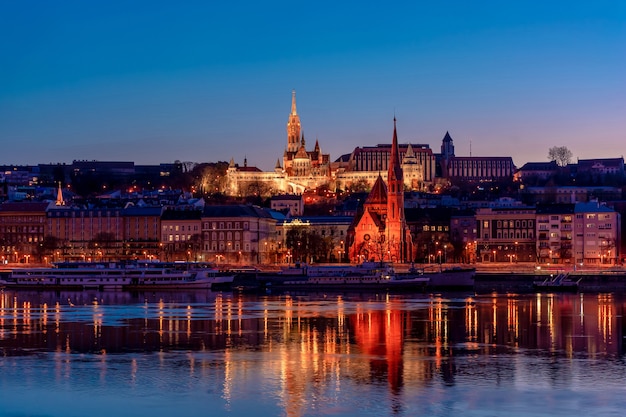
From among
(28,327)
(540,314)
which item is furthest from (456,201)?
(28,327)

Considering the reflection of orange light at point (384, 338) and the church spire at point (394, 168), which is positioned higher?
the church spire at point (394, 168)

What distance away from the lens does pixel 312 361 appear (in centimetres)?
3045

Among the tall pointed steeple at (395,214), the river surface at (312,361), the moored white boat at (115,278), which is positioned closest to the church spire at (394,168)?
the tall pointed steeple at (395,214)

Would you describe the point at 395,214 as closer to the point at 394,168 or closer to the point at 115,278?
the point at 394,168

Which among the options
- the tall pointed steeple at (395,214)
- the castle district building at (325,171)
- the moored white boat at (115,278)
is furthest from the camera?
the castle district building at (325,171)

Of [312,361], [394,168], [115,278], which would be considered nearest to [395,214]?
[394,168]

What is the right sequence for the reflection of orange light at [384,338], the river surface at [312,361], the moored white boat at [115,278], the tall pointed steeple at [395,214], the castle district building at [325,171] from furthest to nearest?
the castle district building at [325,171]
the tall pointed steeple at [395,214]
the moored white boat at [115,278]
the reflection of orange light at [384,338]
the river surface at [312,361]

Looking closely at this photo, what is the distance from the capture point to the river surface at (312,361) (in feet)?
79.4

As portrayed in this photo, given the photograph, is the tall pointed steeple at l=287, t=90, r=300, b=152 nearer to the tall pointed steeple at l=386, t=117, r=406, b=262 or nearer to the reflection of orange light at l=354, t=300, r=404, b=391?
the tall pointed steeple at l=386, t=117, r=406, b=262

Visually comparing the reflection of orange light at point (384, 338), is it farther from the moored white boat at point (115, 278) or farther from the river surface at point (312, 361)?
the moored white boat at point (115, 278)

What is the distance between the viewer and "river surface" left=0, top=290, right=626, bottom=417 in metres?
24.2

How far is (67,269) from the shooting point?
7150 centimetres

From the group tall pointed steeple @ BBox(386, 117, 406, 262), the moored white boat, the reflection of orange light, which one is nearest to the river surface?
the reflection of orange light

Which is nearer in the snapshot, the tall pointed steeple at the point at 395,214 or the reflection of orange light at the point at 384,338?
the reflection of orange light at the point at 384,338
